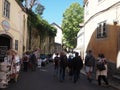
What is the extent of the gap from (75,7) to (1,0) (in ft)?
180

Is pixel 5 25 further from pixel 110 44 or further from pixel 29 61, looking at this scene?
pixel 110 44

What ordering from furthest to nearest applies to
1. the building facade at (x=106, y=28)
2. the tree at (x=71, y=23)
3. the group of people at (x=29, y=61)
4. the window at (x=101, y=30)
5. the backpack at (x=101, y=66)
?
1. the tree at (x=71, y=23)
2. the group of people at (x=29, y=61)
3. the window at (x=101, y=30)
4. the building facade at (x=106, y=28)
5. the backpack at (x=101, y=66)

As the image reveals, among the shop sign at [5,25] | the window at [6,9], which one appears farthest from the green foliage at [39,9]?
Answer: the shop sign at [5,25]

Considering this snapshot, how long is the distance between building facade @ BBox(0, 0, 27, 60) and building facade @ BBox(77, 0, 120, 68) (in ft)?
Result: 22.4

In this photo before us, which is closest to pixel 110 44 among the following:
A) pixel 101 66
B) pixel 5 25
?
pixel 101 66

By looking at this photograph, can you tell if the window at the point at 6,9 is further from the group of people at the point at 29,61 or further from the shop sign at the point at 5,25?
the group of people at the point at 29,61

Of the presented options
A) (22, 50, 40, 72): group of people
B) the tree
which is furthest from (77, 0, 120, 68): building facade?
the tree

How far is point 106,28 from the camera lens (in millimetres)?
25344

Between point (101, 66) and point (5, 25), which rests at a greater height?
point (5, 25)

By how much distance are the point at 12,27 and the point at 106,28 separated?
870 cm

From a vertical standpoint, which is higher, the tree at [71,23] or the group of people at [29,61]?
the tree at [71,23]

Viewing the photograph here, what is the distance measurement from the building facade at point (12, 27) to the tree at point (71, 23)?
1602 inches

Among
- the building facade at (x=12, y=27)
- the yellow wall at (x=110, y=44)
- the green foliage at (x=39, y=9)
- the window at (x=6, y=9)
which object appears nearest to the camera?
the yellow wall at (x=110, y=44)

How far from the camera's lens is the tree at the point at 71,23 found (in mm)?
76750
